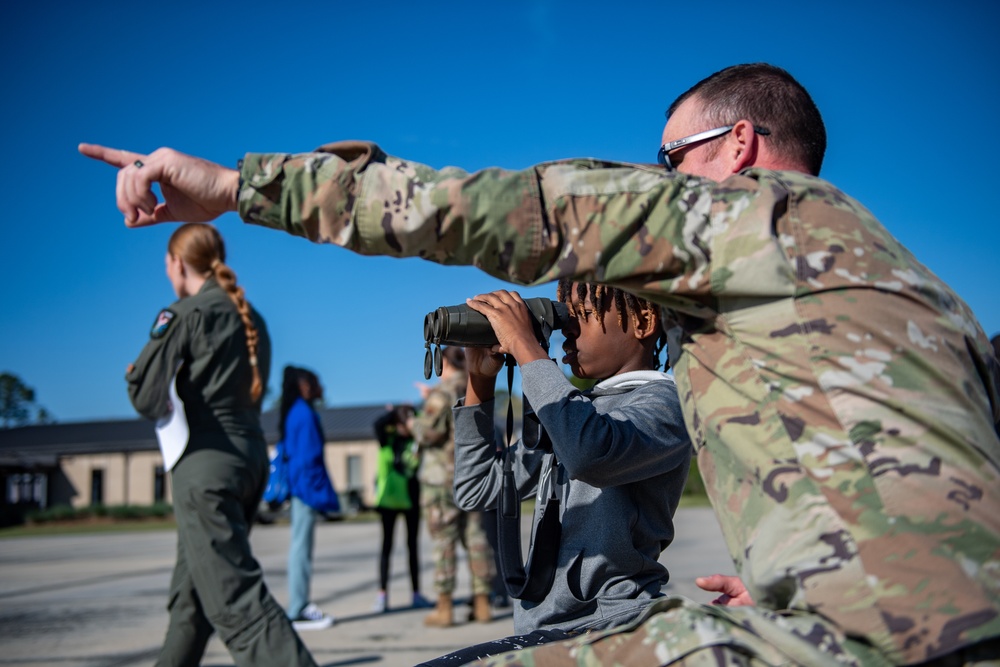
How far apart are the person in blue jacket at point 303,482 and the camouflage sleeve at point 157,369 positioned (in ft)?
10.5

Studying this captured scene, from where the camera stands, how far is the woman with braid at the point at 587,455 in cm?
204

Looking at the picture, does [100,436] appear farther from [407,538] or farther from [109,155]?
[109,155]

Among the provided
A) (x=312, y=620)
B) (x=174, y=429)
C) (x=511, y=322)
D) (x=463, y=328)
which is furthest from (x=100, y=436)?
(x=511, y=322)

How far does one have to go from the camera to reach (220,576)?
12.9ft

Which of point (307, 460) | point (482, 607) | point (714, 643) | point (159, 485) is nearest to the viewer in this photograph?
point (714, 643)

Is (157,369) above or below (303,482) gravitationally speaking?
above

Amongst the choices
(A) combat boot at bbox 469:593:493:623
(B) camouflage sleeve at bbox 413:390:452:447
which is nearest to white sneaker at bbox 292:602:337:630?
(A) combat boot at bbox 469:593:493:623

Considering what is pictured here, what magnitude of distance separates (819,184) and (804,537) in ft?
2.01

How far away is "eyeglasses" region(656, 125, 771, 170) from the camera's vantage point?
187cm

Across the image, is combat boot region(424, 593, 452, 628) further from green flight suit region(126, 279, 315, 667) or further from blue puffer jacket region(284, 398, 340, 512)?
green flight suit region(126, 279, 315, 667)

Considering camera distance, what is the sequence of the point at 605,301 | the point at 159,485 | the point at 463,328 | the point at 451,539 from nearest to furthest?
the point at 463,328 → the point at 605,301 → the point at 451,539 → the point at 159,485

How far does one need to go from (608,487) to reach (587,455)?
38cm

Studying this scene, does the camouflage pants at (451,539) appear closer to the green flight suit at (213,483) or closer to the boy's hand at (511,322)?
the green flight suit at (213,483)

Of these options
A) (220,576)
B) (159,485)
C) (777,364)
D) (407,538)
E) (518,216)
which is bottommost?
(159,485)
